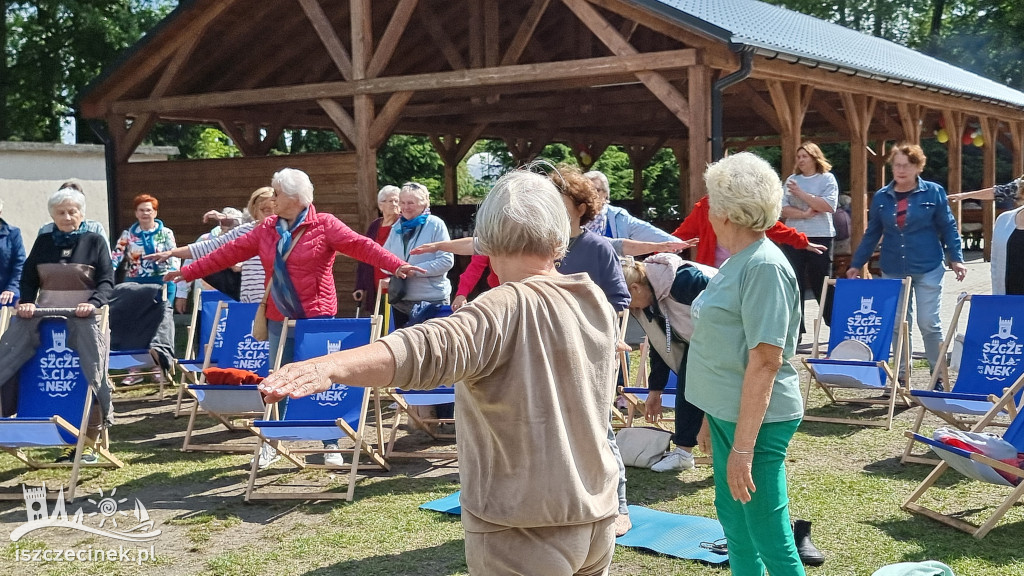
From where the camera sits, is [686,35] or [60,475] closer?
[60,475]

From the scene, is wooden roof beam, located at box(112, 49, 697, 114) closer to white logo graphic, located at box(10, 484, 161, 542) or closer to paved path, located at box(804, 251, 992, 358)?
paved path, located at box(804, 251, 992, 358)

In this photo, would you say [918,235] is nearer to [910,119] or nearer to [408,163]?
[910,119]

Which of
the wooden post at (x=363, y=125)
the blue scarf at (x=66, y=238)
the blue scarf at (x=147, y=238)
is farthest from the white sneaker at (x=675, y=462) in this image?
the wooden post at (x=363, y=125)

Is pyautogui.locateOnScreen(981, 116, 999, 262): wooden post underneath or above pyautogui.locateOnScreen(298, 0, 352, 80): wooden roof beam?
underneath

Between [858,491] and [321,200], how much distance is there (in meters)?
8.33

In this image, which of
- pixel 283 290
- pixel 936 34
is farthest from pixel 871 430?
pixel 936 34

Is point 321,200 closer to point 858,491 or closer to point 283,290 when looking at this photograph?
point 283,290

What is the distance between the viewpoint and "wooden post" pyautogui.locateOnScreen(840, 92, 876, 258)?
45.1 feet

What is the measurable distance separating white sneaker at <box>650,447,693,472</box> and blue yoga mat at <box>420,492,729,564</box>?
2.27 ft

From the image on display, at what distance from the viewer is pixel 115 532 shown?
4.88 metres

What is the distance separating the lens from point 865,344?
7.11 meters

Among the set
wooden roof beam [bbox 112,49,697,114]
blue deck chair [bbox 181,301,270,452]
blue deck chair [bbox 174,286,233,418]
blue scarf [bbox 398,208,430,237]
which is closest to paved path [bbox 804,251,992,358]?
wooden roof beam [bbox 112,49,697,114]

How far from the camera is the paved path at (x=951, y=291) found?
9.98 meters

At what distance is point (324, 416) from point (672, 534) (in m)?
2.10
